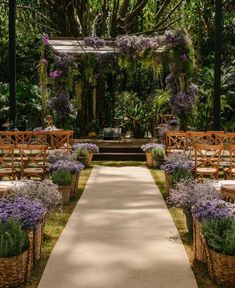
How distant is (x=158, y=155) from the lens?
1251 cm

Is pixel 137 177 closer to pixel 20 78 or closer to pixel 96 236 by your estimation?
pixel 96 236

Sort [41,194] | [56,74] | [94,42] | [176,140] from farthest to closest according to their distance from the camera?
[56,74] → [94,42] → [176,140] → [41,194]

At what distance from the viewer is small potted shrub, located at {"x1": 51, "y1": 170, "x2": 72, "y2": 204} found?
26.9 feet

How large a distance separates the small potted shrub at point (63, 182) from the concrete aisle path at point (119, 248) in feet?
0.86

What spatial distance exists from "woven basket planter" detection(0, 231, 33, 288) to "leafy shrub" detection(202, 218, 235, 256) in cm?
158

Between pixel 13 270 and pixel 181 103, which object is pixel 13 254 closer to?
pixel 13 270

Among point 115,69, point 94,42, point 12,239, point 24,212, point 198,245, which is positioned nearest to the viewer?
point 12,239

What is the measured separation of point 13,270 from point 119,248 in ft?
4.66

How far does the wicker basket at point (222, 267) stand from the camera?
4539 mm

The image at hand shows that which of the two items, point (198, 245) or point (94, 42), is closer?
point (198, 245)

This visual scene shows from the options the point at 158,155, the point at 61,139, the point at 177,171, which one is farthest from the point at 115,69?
the point at 177,171

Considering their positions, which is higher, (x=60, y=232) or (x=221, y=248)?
(x=221, y=248)

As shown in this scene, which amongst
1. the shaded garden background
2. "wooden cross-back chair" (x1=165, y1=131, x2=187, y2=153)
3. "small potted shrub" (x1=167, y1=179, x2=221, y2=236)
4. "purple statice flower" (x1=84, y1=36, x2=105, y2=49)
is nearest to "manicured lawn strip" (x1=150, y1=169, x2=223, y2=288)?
"small potted shrub" (x1=167, y1=179, x2=221, y2=236)

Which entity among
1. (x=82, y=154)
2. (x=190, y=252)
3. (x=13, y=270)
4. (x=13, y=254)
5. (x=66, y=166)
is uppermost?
(x=66, y=166)
